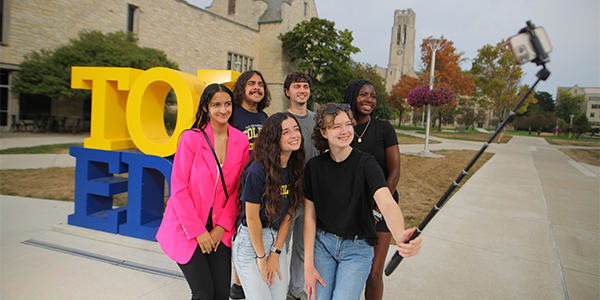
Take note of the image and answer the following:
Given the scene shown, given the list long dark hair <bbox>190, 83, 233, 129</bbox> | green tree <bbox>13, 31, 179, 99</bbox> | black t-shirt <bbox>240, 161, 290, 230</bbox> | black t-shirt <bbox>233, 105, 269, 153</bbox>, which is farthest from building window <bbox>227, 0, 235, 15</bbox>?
black t-shirt <bbox>240, 161, 290, 230</bbox>

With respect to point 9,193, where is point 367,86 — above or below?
above

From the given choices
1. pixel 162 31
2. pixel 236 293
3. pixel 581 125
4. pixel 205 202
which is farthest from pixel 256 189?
pixel 581 125

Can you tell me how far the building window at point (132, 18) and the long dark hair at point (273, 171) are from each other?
2183 centimetres

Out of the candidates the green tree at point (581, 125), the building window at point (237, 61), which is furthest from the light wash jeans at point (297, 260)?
the green tree at point (581, 125)

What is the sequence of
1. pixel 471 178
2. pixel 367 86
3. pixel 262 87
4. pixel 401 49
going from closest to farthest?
pixel 367 86, pixel 262 87, pixel 471 178, pixel 401 49

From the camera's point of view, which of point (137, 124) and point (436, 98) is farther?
point (436, 98)

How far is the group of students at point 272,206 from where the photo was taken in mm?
1930

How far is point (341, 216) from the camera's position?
1.93m

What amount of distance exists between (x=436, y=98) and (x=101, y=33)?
17795 mm

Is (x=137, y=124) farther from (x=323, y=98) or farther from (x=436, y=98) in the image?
(x=323, y=98)

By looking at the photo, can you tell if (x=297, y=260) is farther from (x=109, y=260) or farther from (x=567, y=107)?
(x=567, y=107)

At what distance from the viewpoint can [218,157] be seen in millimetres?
2229

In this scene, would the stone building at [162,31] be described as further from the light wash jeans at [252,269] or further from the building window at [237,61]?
the light wash jeans at [252,269]

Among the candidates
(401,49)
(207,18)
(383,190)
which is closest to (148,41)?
(207,18)
